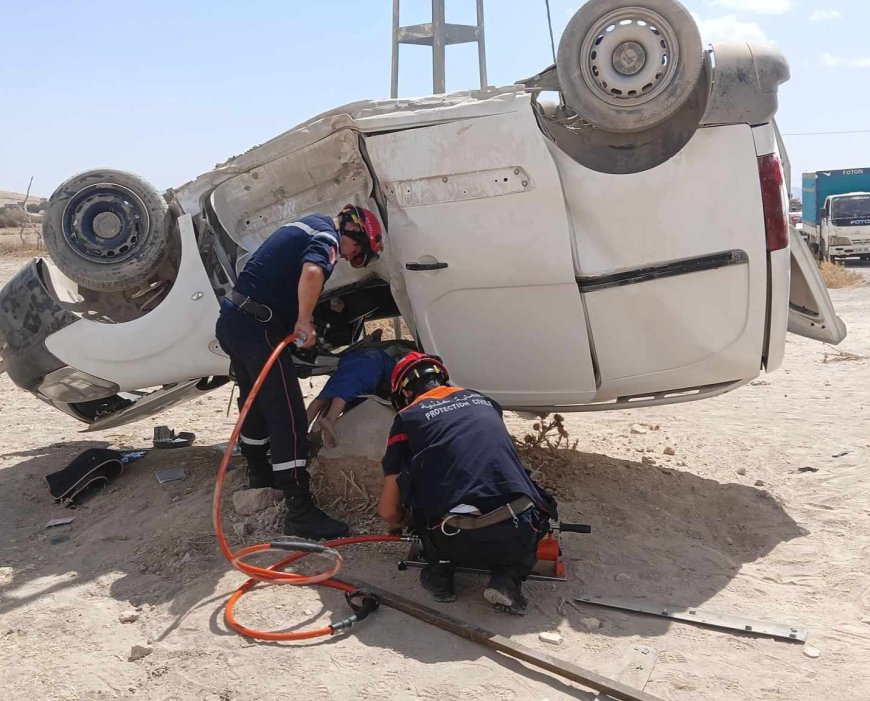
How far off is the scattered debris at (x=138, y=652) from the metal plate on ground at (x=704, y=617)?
1.66 m

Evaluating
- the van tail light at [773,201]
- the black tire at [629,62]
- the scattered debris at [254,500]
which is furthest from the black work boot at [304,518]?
the van tail light at [773,201]

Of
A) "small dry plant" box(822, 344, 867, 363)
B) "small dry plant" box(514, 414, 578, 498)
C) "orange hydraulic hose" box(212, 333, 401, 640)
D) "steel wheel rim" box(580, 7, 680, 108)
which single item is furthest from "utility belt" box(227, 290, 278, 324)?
"small dry plant" box(822, 344, 867, 363)

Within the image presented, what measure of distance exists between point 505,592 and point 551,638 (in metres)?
0.25

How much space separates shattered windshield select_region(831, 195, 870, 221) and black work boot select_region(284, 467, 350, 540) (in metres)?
19.8

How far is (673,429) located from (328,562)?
3.13m

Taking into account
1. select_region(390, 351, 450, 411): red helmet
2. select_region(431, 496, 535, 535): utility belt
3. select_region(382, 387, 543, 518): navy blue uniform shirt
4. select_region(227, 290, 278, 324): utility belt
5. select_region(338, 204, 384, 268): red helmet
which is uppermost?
select_region(338, 204, 384, 268): red helmet

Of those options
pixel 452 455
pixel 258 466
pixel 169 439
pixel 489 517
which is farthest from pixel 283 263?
pixel 169 439

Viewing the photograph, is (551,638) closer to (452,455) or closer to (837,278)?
(452,455)

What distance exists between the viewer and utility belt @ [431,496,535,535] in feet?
10.6

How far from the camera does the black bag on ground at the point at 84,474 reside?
486 centimetres

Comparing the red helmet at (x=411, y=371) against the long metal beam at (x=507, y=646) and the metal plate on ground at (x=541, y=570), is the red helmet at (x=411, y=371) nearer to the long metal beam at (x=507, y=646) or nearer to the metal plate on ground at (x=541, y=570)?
the metal plate on ground at (x=541, y=570)

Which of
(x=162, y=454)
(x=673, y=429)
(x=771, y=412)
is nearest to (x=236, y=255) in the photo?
(x=162, y=454)

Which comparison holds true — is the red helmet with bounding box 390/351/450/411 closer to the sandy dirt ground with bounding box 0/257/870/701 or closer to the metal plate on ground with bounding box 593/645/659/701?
the sandy dirt ground with bounding box 0/257/870/701

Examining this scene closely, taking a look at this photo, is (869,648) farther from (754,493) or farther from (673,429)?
(673,429)
